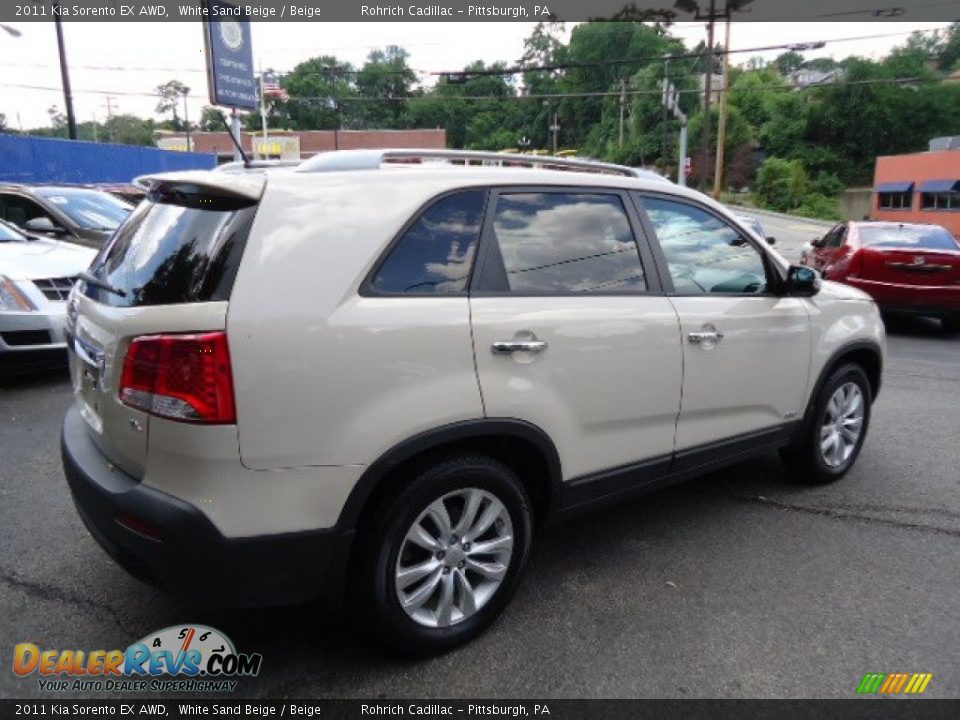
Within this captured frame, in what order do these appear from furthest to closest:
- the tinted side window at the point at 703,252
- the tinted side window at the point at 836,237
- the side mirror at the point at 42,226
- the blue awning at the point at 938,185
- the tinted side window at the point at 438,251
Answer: the blue awning at the point at 938,185 → the tinted side window at the point at 836,237 → the side mirror at the point at 42,226 → the tinted side window at the point at 703,252 → the tinted side window at the point at 438,251

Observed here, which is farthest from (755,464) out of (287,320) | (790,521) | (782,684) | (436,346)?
(287,320)


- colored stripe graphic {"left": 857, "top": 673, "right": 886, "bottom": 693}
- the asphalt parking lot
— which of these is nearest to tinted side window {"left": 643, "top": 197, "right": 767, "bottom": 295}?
the asphalt parking lot

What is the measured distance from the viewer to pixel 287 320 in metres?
2.15

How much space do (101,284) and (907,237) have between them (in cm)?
1033

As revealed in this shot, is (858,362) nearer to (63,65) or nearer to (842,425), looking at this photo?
(842,425)

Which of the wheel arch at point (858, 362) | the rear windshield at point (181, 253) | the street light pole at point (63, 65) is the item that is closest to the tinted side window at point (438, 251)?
the rear windshield at point (181, 253)

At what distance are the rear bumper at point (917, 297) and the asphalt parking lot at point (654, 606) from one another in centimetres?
573

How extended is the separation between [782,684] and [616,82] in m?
82.3

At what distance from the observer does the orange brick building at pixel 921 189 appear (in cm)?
3394

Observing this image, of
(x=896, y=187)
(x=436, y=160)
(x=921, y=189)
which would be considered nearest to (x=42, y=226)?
(x=436, y=160)

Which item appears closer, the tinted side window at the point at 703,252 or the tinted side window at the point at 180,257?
Result: the tinted side window at the point at 180,257

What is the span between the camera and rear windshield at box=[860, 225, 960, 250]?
31.3 feet

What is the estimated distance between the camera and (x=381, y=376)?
227 centimetres

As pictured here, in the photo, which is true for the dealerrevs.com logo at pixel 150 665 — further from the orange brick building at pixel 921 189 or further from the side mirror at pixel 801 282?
the orange brick building at pixel 921 189
